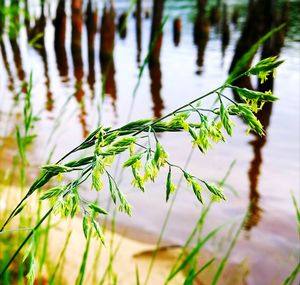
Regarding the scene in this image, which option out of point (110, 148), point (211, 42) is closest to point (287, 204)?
point (110, 148)

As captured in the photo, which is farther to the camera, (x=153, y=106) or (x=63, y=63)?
(x=63, y=63)

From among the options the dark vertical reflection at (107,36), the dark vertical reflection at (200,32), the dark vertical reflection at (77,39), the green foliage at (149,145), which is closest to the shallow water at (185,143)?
the dark vertical reflection at (77,39)

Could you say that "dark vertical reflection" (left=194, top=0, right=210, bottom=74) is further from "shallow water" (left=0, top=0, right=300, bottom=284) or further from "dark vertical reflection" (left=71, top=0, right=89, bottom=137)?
"dark vertical reflection" (left=71, top=0, right=89, bottom=137)

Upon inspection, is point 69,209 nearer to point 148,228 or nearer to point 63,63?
point 148,228

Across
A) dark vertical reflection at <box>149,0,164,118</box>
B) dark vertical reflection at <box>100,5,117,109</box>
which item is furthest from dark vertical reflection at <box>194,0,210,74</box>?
dark vertical reflection at <box>100,5,117,109</box>

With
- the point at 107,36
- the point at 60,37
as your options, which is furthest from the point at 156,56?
the point at 60,37

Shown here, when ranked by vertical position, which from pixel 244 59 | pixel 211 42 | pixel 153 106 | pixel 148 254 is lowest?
pixel 211 42
